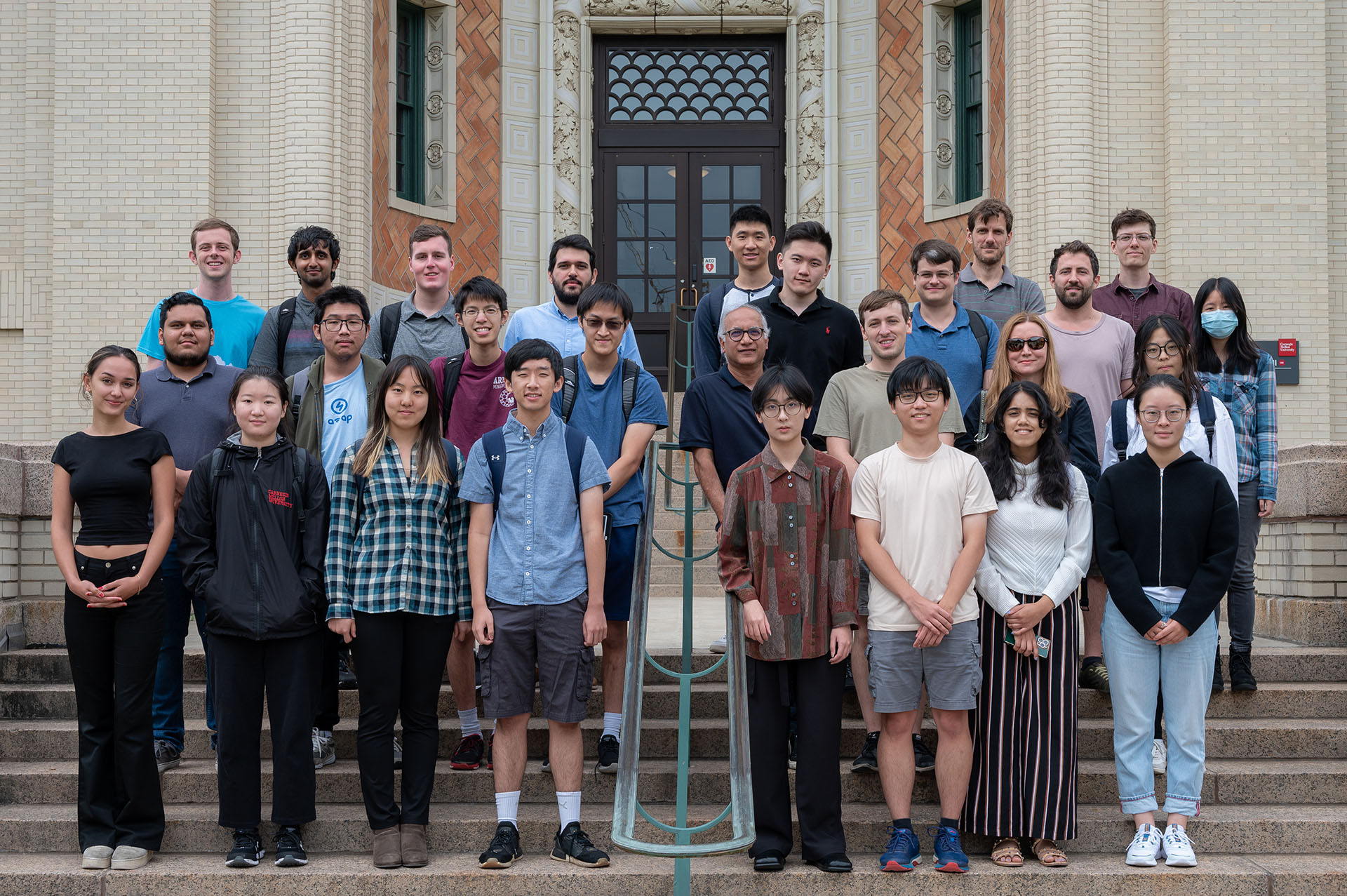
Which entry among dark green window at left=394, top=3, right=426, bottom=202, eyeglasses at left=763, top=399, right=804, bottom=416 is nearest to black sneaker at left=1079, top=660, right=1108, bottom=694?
eyeglasses at left=763, top=399, right=804, bottom=416

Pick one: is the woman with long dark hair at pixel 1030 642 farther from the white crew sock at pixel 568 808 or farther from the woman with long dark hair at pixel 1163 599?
the white crew sock at pixel 568 808

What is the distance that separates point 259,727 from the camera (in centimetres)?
488

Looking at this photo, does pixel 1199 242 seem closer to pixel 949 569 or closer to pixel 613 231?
pixel 613 231

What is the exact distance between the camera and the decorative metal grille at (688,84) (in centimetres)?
1405

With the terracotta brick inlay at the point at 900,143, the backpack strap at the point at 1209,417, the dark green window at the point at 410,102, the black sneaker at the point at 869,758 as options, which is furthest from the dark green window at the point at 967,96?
the black sneaker at the point at 869,758

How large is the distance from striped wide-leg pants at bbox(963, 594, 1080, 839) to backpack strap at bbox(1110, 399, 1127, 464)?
2.89 feet

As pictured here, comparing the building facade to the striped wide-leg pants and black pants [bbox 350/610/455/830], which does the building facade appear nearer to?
the striped wide-leg pants

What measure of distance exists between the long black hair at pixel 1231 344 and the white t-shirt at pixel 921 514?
1835mm

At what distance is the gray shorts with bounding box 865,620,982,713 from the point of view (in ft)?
15.6

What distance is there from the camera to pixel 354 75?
11430 millimetres

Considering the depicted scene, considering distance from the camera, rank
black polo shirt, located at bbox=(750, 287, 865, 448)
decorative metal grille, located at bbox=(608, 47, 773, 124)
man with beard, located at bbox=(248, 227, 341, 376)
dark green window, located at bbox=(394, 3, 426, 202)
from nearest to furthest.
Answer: black polo shirt, located at bbox=(750, 287, 865, 448) < man with beard, located at bbox=(248, 227, 341, 376) < dark green window, located at bbox=(394, 3, 426, 202) < decorative metal grille, located at bbox=(608, 47, 773, 124)

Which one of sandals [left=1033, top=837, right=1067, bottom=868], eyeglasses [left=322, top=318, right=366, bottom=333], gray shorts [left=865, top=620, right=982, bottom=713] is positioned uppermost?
eyeglasses [left=322, top=318, right=366, bottom=333]

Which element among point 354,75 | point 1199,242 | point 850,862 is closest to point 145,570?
point 850,862

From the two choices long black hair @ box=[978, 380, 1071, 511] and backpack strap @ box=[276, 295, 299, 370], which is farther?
backpack strap @ box=[276, 295, 299, 370]
